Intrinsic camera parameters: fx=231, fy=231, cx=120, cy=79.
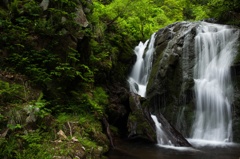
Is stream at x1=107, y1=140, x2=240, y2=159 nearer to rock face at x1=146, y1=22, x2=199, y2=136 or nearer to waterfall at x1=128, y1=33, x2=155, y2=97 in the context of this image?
rock face at x1=146, y1=22, x2=199, y2=136

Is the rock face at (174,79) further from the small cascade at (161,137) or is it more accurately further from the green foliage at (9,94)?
the green foliage at (9,94)

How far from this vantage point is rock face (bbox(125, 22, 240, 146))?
1098 centimetres

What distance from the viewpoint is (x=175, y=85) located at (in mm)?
12266

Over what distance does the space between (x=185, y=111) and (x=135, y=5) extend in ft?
23.8

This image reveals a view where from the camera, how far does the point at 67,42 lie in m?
7.89

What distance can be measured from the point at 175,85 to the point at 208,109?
81.8 inches

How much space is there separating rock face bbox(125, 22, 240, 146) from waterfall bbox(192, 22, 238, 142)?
0.29 m

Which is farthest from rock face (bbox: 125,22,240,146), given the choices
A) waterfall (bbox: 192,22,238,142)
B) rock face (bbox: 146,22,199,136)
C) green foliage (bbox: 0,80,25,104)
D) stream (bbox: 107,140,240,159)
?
green foliage (bbox: 0,80,25,104)

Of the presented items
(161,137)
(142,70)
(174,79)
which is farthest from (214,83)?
(142,70)

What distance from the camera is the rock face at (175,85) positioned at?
36.0 ft

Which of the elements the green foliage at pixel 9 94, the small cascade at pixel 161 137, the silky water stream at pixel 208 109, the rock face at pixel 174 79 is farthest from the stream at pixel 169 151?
the green foliage at pixel 9 94

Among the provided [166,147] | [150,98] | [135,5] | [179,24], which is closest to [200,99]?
[150,98]

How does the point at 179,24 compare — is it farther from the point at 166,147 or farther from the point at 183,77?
the point at 166,147

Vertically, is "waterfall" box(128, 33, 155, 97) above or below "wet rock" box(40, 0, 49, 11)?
below
